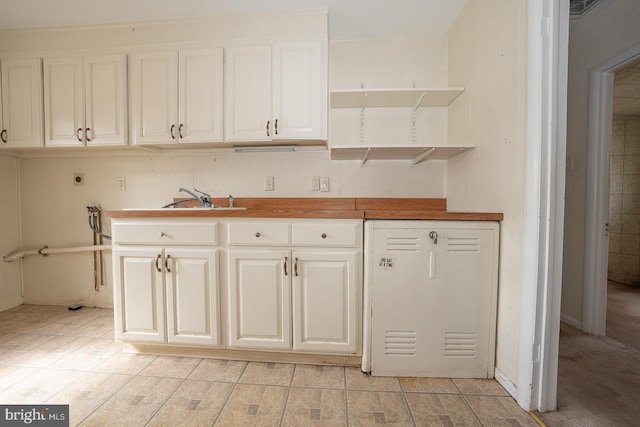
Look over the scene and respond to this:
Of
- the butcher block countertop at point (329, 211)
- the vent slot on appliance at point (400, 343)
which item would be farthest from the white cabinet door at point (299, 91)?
the vent slot on appliance at point (400, 343)

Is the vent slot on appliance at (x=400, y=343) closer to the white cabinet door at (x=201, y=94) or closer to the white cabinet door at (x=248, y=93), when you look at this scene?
the white cabinet door at (x=248, y=93)

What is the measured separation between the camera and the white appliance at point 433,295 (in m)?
1.33

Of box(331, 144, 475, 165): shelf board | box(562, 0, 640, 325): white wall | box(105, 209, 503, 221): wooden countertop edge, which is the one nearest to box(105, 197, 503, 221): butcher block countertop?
box(105, 209, 503, 221): wooden countertop edge

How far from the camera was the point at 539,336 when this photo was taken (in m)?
1.13

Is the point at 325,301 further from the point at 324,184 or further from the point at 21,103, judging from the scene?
the point at 21,103

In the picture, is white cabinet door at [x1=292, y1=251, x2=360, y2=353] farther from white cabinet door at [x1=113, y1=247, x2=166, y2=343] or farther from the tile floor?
white cabinet door at [x1=113, y1=247, x2=166, y2=343]

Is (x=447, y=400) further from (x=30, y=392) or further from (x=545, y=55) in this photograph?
(x=30, y=392)

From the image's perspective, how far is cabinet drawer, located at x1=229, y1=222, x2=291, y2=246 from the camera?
1.44 meters

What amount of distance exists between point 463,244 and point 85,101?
2.67 metres

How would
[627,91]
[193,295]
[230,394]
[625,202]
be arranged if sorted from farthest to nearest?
[625,202], [627,91], [193,295], [230,394]

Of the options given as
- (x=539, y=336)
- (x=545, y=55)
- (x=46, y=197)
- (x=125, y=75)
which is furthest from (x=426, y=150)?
(x=46, y=197)

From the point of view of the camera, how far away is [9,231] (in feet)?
7.43

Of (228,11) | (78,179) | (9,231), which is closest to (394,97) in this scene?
(228,11)

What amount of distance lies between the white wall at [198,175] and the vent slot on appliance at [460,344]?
1.03 m
